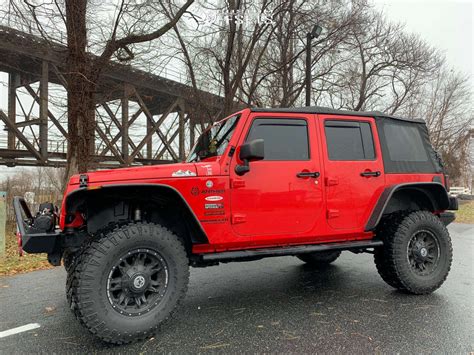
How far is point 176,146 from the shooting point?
21.3 meters

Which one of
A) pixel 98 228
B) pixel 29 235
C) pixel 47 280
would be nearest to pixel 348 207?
pixel 98 228

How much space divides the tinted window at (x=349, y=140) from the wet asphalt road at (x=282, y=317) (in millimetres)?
1626

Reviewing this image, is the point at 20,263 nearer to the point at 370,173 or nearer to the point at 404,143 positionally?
the point at 370,173

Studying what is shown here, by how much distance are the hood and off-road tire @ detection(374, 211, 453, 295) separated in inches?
95.2

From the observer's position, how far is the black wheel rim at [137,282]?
2941 mm

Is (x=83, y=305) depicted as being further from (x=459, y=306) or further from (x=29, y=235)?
(x=459, y=306)

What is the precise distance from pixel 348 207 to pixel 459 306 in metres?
1.56

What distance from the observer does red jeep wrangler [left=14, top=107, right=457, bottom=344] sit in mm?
2955

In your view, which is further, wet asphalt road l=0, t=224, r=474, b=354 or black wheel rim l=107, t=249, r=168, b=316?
black wheel rim l=107, t=249, r=168, b=316

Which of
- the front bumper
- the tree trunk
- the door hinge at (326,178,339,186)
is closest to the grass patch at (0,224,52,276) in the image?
the tree trunk

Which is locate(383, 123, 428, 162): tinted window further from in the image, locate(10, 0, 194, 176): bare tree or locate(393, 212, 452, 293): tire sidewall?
locate(10, 0, 194, 176): bare tree

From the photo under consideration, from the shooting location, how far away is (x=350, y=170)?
12.8 feet

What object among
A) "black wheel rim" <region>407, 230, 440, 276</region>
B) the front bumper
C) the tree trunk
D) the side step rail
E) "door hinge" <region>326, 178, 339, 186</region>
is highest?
the tree trunk

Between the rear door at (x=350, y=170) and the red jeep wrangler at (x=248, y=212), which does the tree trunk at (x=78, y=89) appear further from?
the rear door at (x=350, y=170)
